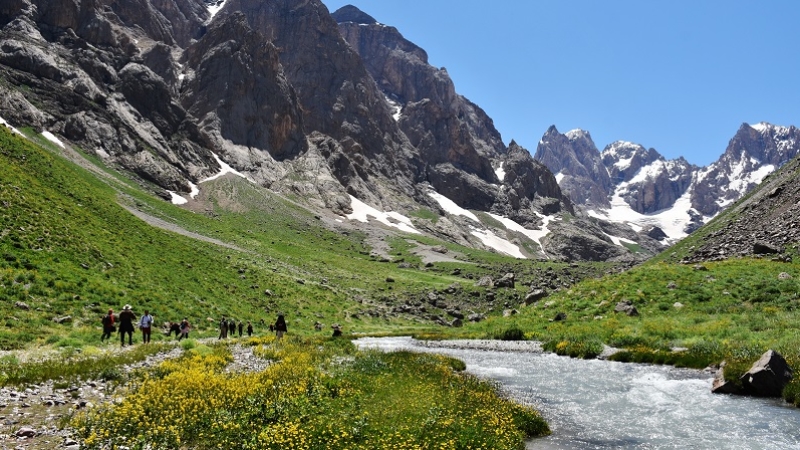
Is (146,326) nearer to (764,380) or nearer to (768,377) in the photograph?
(764,380)

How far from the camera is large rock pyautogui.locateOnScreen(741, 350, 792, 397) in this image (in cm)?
1997

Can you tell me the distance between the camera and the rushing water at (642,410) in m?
15.4

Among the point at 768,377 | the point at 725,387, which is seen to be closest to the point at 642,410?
the point at 725,387

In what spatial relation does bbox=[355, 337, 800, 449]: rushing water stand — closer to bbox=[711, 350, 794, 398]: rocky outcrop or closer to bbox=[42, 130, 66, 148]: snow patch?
bbox=[711, 350, 794, 398]: rocky outcrop

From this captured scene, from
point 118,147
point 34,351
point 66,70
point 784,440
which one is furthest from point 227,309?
point 66,70

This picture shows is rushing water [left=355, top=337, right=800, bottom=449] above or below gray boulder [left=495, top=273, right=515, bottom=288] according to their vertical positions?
below

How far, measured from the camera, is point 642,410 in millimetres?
19484

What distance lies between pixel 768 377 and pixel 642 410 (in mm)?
5688

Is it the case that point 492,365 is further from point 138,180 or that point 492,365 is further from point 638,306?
point 138,180

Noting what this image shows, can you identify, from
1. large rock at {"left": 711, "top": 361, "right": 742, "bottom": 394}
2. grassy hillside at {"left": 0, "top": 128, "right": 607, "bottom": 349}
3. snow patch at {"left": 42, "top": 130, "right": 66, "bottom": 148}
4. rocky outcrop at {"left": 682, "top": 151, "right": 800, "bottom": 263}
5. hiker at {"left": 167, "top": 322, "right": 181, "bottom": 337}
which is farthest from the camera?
snow patch at {"left": 42, "top": 130, "right": 66, "bottom": 148}

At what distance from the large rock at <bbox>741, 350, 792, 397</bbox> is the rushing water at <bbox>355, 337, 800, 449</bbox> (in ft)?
2.77

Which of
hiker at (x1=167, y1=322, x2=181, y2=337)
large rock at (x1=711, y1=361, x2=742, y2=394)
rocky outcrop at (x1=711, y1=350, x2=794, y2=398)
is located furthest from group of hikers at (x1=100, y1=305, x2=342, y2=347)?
rocky outcrop at (x1=711, y1=350, x2=794, y2=398)

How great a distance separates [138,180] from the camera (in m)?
153

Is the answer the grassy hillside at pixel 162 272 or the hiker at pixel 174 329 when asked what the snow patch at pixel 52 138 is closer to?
the grassy hillside at pixel 162 272
